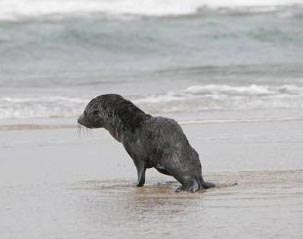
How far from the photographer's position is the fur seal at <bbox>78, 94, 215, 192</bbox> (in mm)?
7234

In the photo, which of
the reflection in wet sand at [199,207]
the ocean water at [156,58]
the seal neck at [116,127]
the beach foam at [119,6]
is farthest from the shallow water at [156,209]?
the beach foam at [119,6]

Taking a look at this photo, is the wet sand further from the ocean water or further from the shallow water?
the ocean water

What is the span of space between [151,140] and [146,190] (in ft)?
1.27

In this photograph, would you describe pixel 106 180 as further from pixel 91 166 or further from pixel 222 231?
pixel 222 231

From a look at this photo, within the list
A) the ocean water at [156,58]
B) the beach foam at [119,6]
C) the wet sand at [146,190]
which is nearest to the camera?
the wet sand at [146,190]

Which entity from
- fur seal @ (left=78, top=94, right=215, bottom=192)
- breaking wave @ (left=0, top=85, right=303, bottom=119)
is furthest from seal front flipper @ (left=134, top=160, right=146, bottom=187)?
breaking wave @ (left=0, top=85, right=303, bottom=119)

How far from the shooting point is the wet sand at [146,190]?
5746 mm

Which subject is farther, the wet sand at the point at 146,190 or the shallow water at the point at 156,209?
the wet sand at the point at 146,190

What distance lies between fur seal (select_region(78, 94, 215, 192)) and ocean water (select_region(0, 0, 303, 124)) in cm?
429

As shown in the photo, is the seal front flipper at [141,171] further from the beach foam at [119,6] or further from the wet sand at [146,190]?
the beach foam at [119,6]

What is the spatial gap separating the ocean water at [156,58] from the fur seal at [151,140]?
4286mm

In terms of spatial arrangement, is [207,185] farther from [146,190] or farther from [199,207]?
[199,207]

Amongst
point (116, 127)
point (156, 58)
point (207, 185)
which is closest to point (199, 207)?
point (207, 185)

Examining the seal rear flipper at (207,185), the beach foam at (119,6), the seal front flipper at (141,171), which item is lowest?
the seal rear flipper at (207,185)
